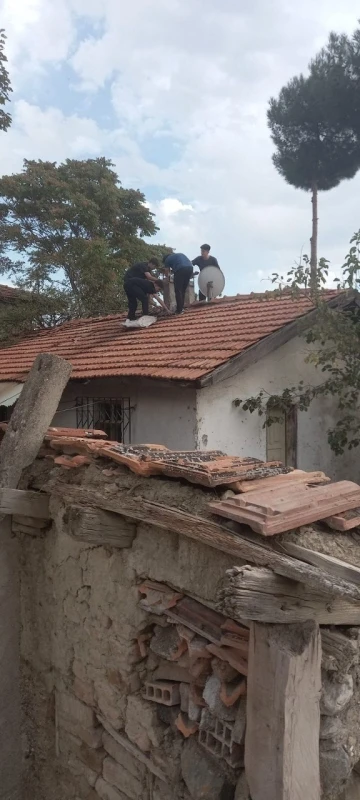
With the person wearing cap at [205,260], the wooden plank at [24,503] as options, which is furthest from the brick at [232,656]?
the person wearing cap at [205,260]

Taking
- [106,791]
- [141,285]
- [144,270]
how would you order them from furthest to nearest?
[144,270] → [141,285] → [106,791]

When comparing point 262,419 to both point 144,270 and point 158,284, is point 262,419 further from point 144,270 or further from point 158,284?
point 144,270

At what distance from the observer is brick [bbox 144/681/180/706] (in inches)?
106

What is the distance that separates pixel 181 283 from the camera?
10.1 meters

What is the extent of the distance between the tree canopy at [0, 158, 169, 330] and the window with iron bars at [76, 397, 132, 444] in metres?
7.16

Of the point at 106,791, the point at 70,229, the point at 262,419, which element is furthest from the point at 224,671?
the point at 70,229

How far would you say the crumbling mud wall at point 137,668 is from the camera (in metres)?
2.33

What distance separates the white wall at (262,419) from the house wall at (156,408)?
0.65ft

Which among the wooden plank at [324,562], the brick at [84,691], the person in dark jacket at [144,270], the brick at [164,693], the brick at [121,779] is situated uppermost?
the person in dark jacket at [144,270]

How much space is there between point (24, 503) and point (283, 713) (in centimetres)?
212

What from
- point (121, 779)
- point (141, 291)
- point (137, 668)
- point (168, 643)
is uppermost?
point (141, 291)

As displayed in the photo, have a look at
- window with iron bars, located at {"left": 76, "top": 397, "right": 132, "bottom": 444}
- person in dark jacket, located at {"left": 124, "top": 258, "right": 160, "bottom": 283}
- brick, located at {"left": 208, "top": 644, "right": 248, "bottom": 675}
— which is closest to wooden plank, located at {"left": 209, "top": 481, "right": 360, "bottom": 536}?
brick, located at {"left": 208, "top": 644, "right": 248, "bottom": 675}

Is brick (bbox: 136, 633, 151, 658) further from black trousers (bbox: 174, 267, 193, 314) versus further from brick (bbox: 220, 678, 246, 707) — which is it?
black trousers (bbox: 174, 267, 193, 314)

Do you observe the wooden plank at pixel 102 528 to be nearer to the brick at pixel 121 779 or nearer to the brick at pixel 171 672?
the brick at pixel 171 672
